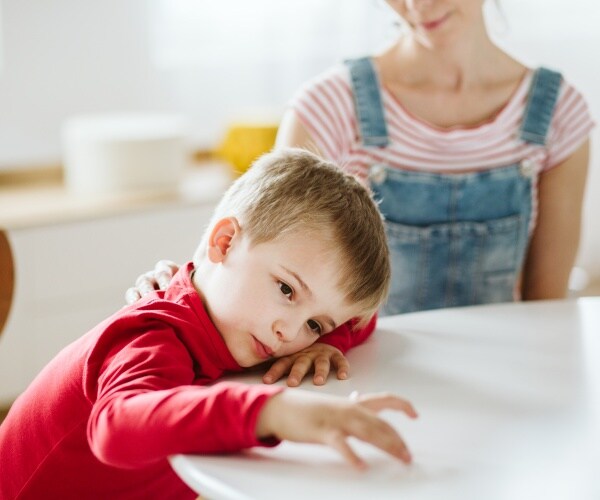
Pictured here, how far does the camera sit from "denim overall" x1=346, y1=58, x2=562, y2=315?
54.6 inches

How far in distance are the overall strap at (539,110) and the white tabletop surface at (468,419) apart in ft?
1.13

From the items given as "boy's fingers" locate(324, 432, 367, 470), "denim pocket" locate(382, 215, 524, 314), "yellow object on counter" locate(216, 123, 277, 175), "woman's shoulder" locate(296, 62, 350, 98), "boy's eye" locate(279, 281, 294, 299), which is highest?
"woman's shoulder" locate(296, 62, 350, 98)

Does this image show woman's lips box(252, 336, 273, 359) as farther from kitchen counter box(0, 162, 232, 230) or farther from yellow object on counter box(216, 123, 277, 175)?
yellow object on counter box(216, 123, 277, 175)

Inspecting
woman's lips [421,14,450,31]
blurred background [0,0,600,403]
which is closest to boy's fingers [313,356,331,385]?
woman's lips [421,14,450,31]

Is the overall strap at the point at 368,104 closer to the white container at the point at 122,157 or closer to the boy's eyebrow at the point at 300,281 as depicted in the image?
the boy's eyebrow at the point at 300,281

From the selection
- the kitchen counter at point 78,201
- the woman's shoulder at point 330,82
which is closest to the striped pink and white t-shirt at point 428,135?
the woman's shoulder at point 330,82

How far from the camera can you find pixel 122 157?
2.35m

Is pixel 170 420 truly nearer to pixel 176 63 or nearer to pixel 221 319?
pixel 221 319

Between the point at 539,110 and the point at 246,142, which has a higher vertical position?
the point at 539,110

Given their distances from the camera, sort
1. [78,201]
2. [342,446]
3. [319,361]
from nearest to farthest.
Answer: [342,446], [319,361], [78,201]

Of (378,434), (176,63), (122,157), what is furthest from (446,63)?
(176,63)

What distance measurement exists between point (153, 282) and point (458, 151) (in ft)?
1.81

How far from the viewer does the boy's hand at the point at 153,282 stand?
1053 millimetres

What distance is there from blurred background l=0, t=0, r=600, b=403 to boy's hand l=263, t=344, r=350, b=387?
1265mm
